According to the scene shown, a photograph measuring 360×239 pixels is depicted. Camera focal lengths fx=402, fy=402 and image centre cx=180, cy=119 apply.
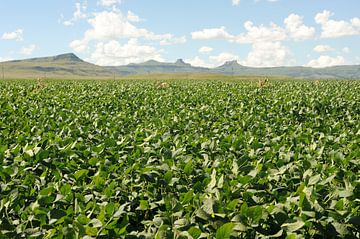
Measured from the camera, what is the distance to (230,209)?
2.81 meters

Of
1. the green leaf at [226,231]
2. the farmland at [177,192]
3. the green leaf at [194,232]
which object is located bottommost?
the farmland at [177,192]

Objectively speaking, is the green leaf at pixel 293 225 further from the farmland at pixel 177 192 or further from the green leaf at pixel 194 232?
the green leaf at pixel 194 232

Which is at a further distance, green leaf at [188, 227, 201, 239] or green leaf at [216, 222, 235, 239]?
green leaf at [188, 227, 201, 239]

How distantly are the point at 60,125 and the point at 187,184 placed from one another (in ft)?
15.0

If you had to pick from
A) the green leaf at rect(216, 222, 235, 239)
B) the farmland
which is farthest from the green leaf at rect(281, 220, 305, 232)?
the green leaf at rect(216, 222, 235, 239)

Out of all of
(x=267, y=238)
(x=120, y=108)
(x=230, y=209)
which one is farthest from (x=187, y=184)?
(x=120, y=108)

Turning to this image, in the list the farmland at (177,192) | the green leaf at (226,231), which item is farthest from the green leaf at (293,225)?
the green leaf at (226,231)

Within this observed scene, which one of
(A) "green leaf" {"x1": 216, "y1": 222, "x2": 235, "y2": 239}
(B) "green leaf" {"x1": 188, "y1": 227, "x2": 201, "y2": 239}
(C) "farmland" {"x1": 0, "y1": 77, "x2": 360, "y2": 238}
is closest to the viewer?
(A) "green leaf" {"x1": 216, "y1": 222, "x2": 235, "y2": 239}

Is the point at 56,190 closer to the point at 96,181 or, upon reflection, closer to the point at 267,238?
the point at 96,181

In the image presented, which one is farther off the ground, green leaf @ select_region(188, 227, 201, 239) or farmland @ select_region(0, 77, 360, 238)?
green leaf @ select_region(188, 227, 201, 239)

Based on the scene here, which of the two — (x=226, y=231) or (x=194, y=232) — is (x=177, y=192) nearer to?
(x=194, y=232)

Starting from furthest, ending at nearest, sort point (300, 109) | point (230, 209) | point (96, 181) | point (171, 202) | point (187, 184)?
1. point (300, 109)
2. point (187, 184)
3. point (96, 181)
4. point (171, 202)
5. point (230, 209)

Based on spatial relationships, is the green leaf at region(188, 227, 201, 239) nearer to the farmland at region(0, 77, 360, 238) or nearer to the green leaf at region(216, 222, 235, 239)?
the farmland at region(0, 77, 360, 238)

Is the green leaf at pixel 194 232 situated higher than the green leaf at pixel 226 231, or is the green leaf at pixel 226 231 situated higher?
the green leaf at pixel 226 231
